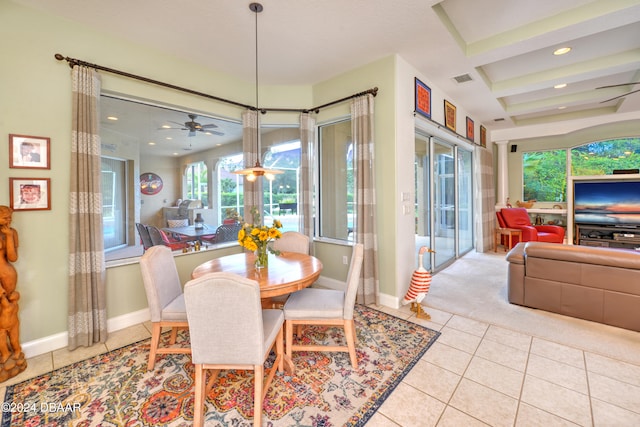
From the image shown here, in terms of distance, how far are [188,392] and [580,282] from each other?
3694 millimetres

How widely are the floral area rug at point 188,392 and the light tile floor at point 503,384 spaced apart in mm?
139

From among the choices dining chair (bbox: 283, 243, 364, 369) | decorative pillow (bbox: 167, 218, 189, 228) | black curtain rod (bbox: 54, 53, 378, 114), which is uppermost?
black curtain rod (bbox: 54, 53, 378, 114)

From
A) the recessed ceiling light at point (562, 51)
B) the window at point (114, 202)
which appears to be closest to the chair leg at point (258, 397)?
the window at point (114, 202)

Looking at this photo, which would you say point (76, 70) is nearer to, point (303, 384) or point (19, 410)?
point (19, 410)

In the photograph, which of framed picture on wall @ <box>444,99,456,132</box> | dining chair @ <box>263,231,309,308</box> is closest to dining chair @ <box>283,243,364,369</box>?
dining chair @ <box>263,231,309,308</box>

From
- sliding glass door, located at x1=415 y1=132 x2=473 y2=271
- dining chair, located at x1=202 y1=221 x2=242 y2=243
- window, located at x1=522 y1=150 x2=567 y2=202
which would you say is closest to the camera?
dining chair, located at x1=202 y1=221 x2=242 y2=243

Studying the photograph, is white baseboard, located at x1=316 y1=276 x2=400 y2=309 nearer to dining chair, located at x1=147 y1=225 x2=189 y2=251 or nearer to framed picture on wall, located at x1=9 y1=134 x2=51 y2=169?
dining chair, located at x1=147 y1=225 x2=189 y2=251

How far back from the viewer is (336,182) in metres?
4.00

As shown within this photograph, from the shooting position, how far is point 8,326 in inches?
79.8

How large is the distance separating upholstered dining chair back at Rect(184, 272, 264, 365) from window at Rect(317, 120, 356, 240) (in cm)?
243

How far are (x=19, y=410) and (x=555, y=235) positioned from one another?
769 centimetres

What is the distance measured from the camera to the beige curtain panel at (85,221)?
2369 millimetres

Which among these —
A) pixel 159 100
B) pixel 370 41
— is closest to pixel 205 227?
pixel 159 100

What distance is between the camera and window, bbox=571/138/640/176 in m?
5.64
